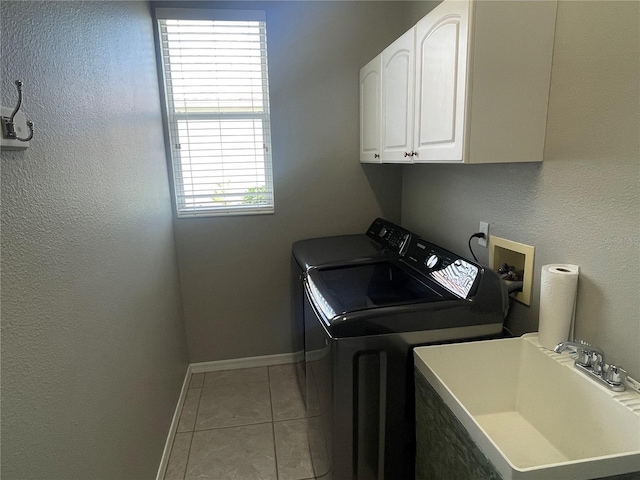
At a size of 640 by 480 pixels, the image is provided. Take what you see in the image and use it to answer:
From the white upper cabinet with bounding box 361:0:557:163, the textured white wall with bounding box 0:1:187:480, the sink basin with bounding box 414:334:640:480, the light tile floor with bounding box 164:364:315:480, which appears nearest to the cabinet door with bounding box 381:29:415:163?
the white upper cabinet with bounding box 361:0:557:163

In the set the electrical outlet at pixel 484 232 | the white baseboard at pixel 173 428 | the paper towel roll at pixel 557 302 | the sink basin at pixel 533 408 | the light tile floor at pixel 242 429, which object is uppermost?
the electrical outlet at pixel 484 232

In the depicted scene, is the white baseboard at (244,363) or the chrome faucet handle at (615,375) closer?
the chrome faucet handle at (615,375)

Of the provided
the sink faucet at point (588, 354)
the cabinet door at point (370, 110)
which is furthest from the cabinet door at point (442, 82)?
the sink faucet at point (588, 354)

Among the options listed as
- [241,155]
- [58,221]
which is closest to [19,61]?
[58,221]

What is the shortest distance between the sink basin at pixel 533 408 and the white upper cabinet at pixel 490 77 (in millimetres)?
718

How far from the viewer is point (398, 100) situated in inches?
77.0

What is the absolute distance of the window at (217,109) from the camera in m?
2.46

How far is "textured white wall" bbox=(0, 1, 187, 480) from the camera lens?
88 cm

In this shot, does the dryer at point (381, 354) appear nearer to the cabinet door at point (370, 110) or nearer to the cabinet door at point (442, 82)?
the cabinet door at point (442, 82)

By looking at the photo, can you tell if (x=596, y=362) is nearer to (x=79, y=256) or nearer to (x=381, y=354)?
(x=381, y=354)

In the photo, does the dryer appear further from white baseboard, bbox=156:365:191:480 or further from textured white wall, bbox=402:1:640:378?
white baseboard, bbox=156:365:191:480

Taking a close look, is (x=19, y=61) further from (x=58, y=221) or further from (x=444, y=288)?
(x=444, y=288)

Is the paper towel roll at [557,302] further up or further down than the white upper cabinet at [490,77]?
further down

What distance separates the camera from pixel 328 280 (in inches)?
74.9
